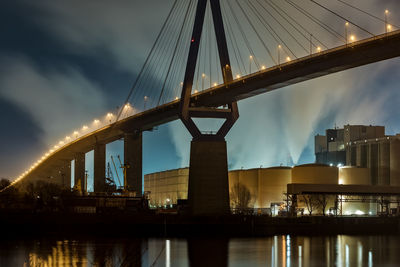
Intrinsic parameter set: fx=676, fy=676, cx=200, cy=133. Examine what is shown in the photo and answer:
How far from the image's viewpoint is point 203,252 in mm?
49656

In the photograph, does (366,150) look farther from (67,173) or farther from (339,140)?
(67,173)

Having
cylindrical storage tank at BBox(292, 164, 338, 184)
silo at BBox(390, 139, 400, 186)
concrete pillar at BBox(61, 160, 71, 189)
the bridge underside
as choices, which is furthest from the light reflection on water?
concrete pillar at BBox(61, 160, 71, 189)

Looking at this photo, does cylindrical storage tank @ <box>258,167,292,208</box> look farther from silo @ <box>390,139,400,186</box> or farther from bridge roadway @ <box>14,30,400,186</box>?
bridge roadway @ <box>14,30,400,186</box>

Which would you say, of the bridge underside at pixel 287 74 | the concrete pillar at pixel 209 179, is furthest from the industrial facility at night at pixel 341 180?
the bridge underside at pixel 287 74

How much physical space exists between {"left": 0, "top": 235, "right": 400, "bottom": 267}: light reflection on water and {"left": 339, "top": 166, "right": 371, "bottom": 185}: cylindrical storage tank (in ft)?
123

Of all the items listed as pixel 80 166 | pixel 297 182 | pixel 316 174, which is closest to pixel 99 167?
pixel 80 166

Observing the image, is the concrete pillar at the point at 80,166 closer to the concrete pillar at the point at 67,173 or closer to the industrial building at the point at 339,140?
the concrete pillar at the point at 67,173

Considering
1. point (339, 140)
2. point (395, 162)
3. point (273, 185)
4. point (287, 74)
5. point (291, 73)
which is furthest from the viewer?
point (339, 140)

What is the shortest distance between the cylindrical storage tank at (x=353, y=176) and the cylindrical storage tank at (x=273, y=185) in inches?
308

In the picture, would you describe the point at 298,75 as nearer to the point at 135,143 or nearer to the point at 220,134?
the point at 220,134

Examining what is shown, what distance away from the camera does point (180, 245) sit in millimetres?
55406

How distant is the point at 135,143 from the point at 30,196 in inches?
826

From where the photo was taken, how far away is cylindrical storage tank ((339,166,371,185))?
100188mm

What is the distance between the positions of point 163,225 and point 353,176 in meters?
42.2
